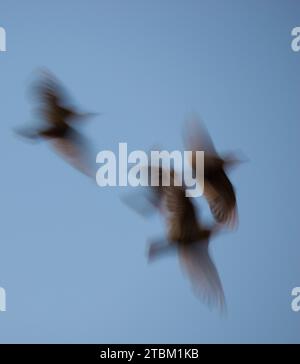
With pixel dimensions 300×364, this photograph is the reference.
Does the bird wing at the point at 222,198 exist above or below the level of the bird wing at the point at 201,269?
above

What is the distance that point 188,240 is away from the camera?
1216 millimetres

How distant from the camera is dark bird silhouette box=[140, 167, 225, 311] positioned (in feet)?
3.85

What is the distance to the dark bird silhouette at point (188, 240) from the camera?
1173mm

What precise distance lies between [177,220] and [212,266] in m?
0.09

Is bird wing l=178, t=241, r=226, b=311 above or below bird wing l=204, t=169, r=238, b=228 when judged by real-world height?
below
